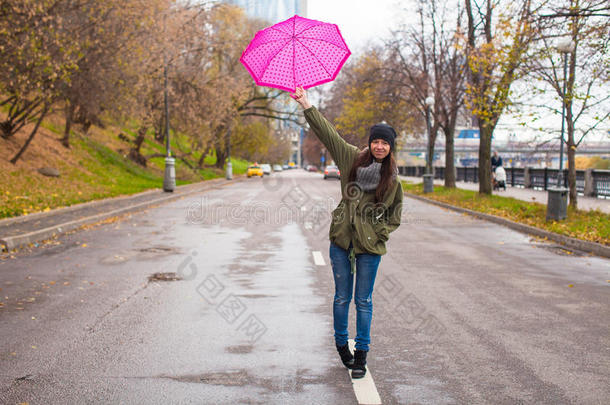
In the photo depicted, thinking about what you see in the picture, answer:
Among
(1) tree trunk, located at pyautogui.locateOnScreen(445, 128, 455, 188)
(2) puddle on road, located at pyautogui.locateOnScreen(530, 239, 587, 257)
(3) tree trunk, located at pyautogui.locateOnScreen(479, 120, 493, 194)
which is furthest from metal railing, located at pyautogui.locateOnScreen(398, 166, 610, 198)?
(2) puddle on road, located at pyautogui.locateOnScreen(530, 239, 587, 257)

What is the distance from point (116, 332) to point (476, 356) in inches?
127

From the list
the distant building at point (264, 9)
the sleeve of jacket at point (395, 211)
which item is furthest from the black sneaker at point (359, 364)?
the distant building at point (264, 9)

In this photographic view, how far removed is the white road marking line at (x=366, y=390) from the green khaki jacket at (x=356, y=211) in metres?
0.92

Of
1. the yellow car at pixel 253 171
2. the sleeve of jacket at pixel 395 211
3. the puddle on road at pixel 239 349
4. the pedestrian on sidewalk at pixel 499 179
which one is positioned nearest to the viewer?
the sleeve of jacket at pixel 395 211

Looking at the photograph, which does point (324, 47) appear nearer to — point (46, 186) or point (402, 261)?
point (402, 261)

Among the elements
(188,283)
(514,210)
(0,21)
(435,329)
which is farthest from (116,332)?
(514,210)

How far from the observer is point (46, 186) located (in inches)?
883

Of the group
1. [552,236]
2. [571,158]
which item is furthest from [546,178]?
[552,236]

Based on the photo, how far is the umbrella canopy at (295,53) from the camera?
16.2ft

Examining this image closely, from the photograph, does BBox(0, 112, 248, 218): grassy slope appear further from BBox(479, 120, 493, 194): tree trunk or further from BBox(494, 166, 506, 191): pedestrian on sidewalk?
BBox(494, 166, 506, 191): pedestrian on sidewalk

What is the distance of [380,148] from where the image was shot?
442 centimetres

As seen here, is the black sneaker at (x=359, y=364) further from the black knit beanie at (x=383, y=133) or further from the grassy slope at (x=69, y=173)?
the grassy slope at (x=69, y=173)

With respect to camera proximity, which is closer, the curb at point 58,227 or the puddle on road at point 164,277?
the puddle on road at point 164,277

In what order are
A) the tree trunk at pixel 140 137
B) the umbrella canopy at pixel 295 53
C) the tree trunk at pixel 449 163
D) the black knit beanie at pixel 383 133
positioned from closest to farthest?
the black knit beanie at pixel 383 133
the umbrella canopy at pixel 295 53
the tree trunk at pixel 449 163
the tree trunk at pixel 140 137
